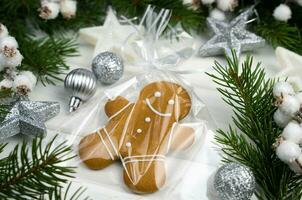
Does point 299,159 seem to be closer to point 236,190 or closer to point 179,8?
point 236,190

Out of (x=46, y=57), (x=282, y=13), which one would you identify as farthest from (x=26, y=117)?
(x=282, y=13)

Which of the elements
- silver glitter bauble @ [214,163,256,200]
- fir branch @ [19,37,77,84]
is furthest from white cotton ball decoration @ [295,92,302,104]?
fir branch @ [19,37,77,84]

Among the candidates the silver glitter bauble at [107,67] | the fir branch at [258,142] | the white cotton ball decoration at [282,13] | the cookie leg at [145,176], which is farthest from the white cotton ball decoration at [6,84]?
A: the white cotton ball decoration at [282,13]

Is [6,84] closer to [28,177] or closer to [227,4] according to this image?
[28,177]

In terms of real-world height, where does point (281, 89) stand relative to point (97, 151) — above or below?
above

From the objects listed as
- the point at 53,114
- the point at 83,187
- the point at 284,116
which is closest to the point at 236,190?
the point at 284,116

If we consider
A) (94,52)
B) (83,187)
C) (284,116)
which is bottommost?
(83,187)
